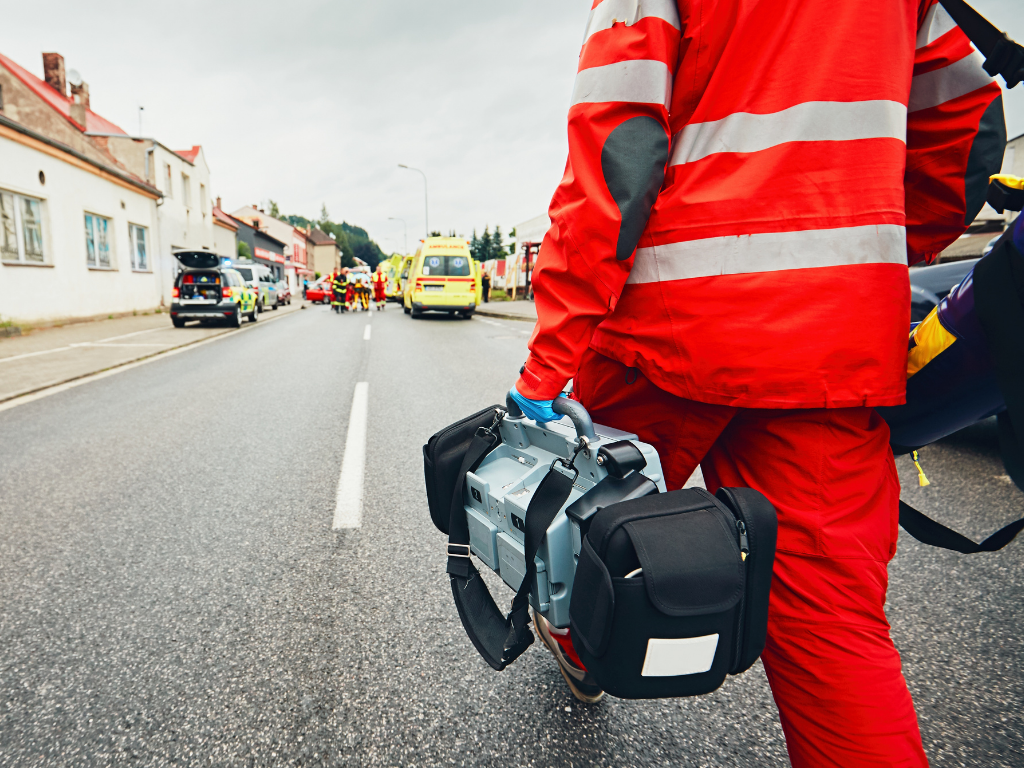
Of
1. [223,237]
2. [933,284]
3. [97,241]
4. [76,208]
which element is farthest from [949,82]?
[223,237]

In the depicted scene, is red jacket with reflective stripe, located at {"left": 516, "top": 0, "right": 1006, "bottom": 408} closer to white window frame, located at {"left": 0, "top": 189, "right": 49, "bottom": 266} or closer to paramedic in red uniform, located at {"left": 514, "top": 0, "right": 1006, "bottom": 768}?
paramedic in red uniform, located at {"left": 514, "top": 0, "right": 1006, "bottom": 768}

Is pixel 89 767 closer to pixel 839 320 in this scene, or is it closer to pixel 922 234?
pixel 839 320

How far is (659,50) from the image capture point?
1.12 meters

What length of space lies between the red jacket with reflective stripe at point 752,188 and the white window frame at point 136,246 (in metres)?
23.6

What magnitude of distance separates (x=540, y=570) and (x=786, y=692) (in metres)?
0.52

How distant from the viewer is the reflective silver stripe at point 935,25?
1185 mm

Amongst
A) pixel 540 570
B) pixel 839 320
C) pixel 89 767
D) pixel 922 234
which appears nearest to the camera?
pixel 839 320

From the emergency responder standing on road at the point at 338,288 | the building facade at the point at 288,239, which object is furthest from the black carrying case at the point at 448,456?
the building facade at the point at 288,239

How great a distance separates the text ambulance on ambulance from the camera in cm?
1914

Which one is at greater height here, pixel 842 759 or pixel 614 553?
pixel 614 553

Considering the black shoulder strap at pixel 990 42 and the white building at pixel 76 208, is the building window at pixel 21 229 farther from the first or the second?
the black shoulder strap at pixel 990 42

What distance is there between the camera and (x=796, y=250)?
109 centimetres

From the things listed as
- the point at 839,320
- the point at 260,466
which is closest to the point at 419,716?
the point at 839,320

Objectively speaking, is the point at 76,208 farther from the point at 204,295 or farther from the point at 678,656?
the point at 678,656
